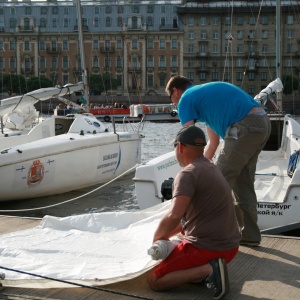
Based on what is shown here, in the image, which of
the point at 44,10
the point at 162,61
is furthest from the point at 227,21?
the point at 44,10

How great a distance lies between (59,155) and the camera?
45.8 feet

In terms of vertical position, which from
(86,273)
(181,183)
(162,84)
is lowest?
(162,84)

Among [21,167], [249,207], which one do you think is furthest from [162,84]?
[249,207]

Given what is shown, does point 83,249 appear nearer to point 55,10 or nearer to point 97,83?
point 97,83

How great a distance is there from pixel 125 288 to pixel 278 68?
15.5 meters

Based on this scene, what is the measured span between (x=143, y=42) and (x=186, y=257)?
8922 cm

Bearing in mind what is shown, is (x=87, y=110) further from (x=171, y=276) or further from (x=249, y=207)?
(x=171, y=276)

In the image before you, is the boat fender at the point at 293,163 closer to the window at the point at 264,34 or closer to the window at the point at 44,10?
the window at the point at 264,34

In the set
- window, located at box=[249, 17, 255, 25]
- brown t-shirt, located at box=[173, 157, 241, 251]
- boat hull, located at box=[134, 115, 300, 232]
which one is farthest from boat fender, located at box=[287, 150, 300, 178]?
window, located at box=[249, 17, 255, 25]

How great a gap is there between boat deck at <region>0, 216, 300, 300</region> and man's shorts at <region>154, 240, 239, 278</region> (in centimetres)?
19

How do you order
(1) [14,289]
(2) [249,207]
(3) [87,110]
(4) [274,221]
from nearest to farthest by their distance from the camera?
(1) [14,289], (2) [249,207], (4) [274,221], (3) [87,110]

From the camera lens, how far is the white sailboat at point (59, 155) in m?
13.1

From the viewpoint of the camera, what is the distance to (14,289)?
4.96 meters

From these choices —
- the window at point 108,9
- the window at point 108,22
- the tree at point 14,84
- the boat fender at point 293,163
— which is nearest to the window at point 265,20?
the window at point 108,9
